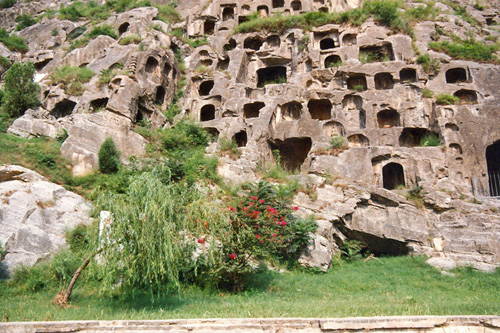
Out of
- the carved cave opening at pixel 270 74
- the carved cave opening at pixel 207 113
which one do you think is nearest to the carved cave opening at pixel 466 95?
the carved cave opening at pixel 270 74

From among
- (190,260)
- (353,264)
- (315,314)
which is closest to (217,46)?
(353,264)

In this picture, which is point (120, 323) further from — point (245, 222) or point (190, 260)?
point (245, 222)

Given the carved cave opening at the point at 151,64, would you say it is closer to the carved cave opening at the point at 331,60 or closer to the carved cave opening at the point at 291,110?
the carved cave opening at the point at 291,110

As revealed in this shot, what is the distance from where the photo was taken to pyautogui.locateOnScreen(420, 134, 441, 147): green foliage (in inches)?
886

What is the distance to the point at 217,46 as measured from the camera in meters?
34.0

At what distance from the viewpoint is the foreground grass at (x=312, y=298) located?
9461mm

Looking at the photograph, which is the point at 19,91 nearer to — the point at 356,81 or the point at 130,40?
the point at 130,40

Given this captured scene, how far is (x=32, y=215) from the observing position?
14.8 m

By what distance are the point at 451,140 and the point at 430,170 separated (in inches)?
139

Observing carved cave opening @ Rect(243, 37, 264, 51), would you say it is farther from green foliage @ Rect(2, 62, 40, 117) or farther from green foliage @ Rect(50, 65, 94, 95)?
green foliage @ Rect(2, 62, 40, 117)

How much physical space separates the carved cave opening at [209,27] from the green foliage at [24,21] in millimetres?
20478

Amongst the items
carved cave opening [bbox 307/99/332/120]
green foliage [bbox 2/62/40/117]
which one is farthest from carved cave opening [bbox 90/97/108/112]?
carved cave opening [bbox 307/99/332/120]

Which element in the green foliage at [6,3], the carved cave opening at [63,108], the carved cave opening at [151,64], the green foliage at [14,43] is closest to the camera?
the carved cave opening at [63,108]

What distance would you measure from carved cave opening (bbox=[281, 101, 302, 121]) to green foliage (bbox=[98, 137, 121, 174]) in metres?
10.7
